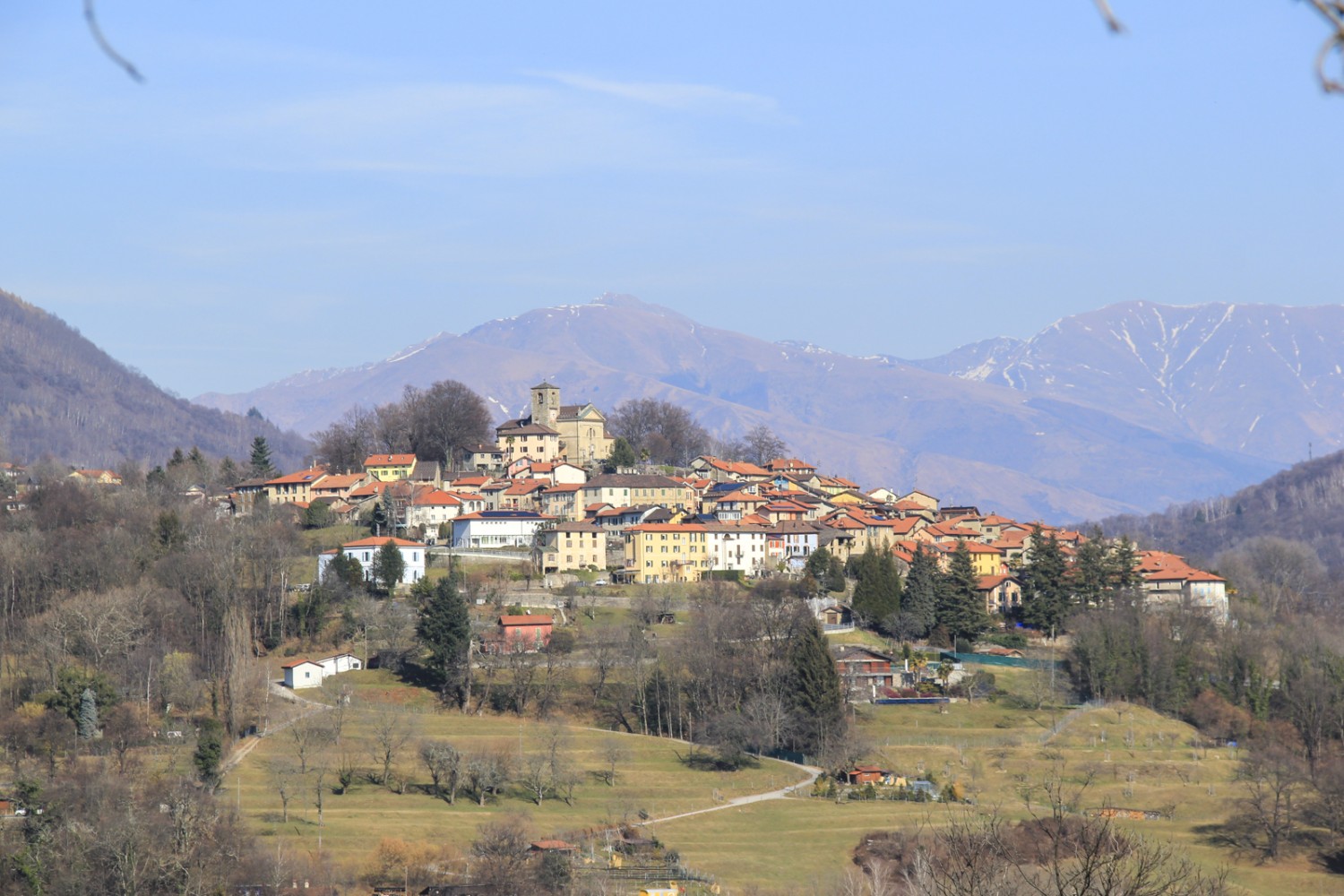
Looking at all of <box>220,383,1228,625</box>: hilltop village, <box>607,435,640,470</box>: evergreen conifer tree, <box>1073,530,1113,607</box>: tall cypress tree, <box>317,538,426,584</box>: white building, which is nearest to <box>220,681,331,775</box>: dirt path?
<box>317,538,426,584</box>: white building

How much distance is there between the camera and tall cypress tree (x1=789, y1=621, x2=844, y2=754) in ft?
226

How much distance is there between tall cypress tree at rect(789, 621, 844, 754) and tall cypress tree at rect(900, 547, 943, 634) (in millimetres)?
13161

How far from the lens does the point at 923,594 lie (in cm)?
8425

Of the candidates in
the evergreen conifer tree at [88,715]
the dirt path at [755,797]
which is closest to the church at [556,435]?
the dirt path at [755,797]

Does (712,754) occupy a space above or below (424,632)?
below

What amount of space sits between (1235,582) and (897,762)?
172 feet

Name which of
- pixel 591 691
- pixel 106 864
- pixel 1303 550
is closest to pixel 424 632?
pixel 591 691

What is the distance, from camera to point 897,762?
216 feet

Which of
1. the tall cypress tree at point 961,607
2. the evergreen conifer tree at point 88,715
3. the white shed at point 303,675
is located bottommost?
the evergreen conifer tree at point 88,715

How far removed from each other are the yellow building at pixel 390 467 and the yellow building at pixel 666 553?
2327 centimetres

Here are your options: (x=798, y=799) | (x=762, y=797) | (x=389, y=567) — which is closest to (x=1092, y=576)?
(x=798, y=799)

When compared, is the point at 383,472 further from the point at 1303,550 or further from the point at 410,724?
the point at 1303,550

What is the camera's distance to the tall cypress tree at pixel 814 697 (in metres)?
68.8

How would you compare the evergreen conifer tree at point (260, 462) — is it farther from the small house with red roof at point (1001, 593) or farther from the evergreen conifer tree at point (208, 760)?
the evergreen conifer tree at point (208, 760)
